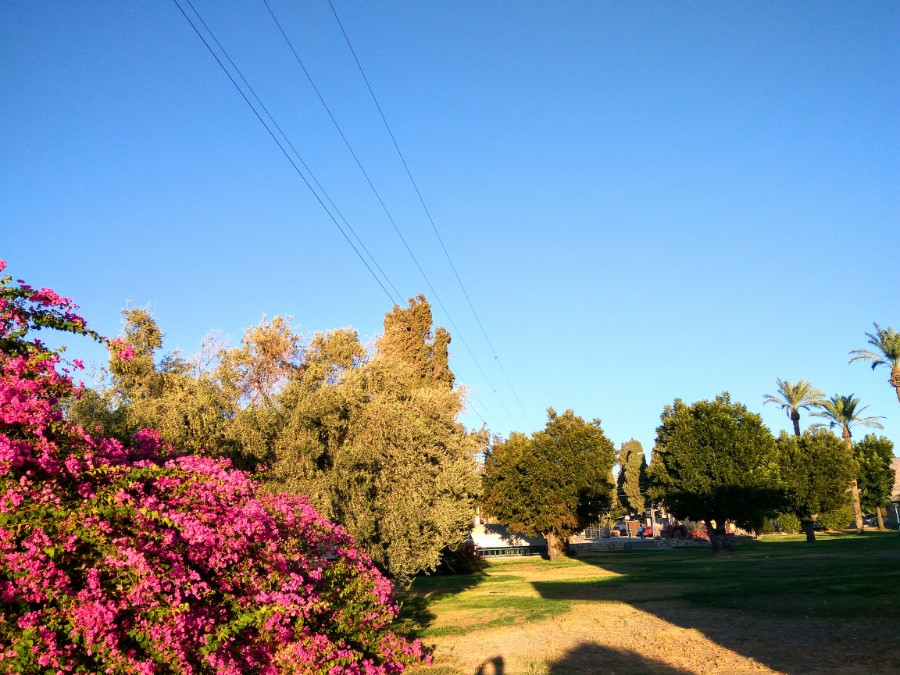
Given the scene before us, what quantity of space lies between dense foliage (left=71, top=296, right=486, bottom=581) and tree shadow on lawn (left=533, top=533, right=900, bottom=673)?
24.7 ft

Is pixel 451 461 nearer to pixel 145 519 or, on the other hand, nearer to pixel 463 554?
pixel 145 519

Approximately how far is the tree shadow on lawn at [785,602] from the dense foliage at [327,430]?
7.53 m

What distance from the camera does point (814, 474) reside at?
5109 cm

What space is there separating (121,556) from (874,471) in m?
70.2

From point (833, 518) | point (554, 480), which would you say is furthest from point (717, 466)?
point (833, 518)

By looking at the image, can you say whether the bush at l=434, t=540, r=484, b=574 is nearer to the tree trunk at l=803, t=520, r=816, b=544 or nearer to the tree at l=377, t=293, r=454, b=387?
the tree at l=377, t=293, r=454, b=387

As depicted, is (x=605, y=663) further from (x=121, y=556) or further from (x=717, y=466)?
(x=717, y=466)

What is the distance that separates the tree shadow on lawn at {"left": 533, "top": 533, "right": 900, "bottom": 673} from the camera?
41.1 ft

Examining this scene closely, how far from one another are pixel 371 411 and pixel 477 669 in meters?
6.77

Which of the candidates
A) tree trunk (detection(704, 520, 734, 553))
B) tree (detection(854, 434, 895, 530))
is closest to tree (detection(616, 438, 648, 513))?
tree (detection(854, 434, 895, 530))

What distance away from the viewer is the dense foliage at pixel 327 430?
1459 centimetres

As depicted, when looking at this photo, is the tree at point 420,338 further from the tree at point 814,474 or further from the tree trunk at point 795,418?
the tree trunk at point 795,418

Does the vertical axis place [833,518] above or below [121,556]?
below

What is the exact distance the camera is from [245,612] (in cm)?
762
